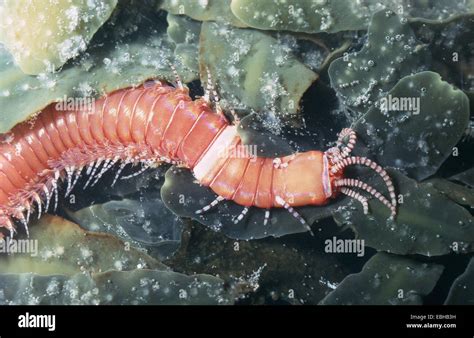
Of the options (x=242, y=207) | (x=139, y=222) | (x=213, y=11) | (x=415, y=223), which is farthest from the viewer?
(x=139, y=222)

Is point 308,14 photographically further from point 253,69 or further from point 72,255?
point 72,255

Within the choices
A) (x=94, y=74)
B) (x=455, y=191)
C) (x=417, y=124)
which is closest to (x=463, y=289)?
(x=455, y=191)

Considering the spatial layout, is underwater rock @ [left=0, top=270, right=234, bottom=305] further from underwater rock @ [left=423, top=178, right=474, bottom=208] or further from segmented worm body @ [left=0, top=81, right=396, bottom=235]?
underwater rock @ [left=423, top=178, right=474, bottom=208]

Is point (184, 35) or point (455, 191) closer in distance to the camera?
point (455, 191)

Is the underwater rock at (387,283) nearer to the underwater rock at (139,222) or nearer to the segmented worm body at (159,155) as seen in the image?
the segmented worm body at (159,155)

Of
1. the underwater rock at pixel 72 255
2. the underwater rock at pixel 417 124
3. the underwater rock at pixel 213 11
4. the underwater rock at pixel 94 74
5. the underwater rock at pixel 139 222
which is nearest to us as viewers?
the underwater rock at pixel 417 124

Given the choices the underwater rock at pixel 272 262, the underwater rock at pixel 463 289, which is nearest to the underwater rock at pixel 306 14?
the underwater rock at pixel 272 262

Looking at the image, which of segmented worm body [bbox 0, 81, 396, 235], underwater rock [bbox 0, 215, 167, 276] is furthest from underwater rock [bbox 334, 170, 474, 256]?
underwater rock [bbox 0, 215, 167, 276]
